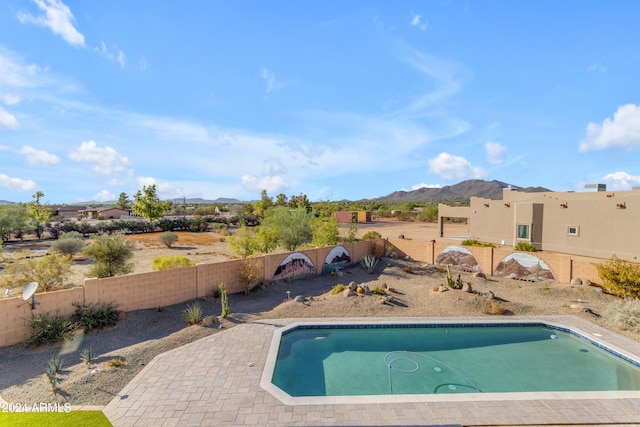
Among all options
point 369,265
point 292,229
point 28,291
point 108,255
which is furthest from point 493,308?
point 108,255

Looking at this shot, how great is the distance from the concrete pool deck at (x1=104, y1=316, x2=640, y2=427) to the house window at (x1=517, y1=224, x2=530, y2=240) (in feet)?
60.4

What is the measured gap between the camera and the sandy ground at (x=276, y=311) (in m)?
8.05

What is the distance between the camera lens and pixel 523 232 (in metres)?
24.5

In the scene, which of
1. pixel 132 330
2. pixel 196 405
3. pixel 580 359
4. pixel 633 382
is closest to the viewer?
pixel 196 405

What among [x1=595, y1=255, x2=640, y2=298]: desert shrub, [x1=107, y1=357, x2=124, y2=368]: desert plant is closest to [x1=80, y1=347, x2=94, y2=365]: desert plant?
[x1=107, y1=357, x2=124, y2=368]: desert plant

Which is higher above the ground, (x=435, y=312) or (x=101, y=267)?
(x=101, y=267)

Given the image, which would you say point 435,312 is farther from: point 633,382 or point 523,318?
point 633,382

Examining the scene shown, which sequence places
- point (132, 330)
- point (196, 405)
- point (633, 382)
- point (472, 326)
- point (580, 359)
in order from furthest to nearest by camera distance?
point (472, 326) → point (132, 330) → point (580, 359) → point (633, 382) → point (196, 405)

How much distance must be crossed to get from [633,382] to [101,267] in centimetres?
1864

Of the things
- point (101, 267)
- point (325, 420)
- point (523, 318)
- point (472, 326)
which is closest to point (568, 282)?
point (523, 318)

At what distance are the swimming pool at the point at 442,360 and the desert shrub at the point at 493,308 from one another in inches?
38.7

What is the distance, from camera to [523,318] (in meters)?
12.9

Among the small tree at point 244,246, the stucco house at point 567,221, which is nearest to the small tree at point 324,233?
the small tree at point 244,246

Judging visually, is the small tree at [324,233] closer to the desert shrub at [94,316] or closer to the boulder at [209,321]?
the boulder at [209,321]
